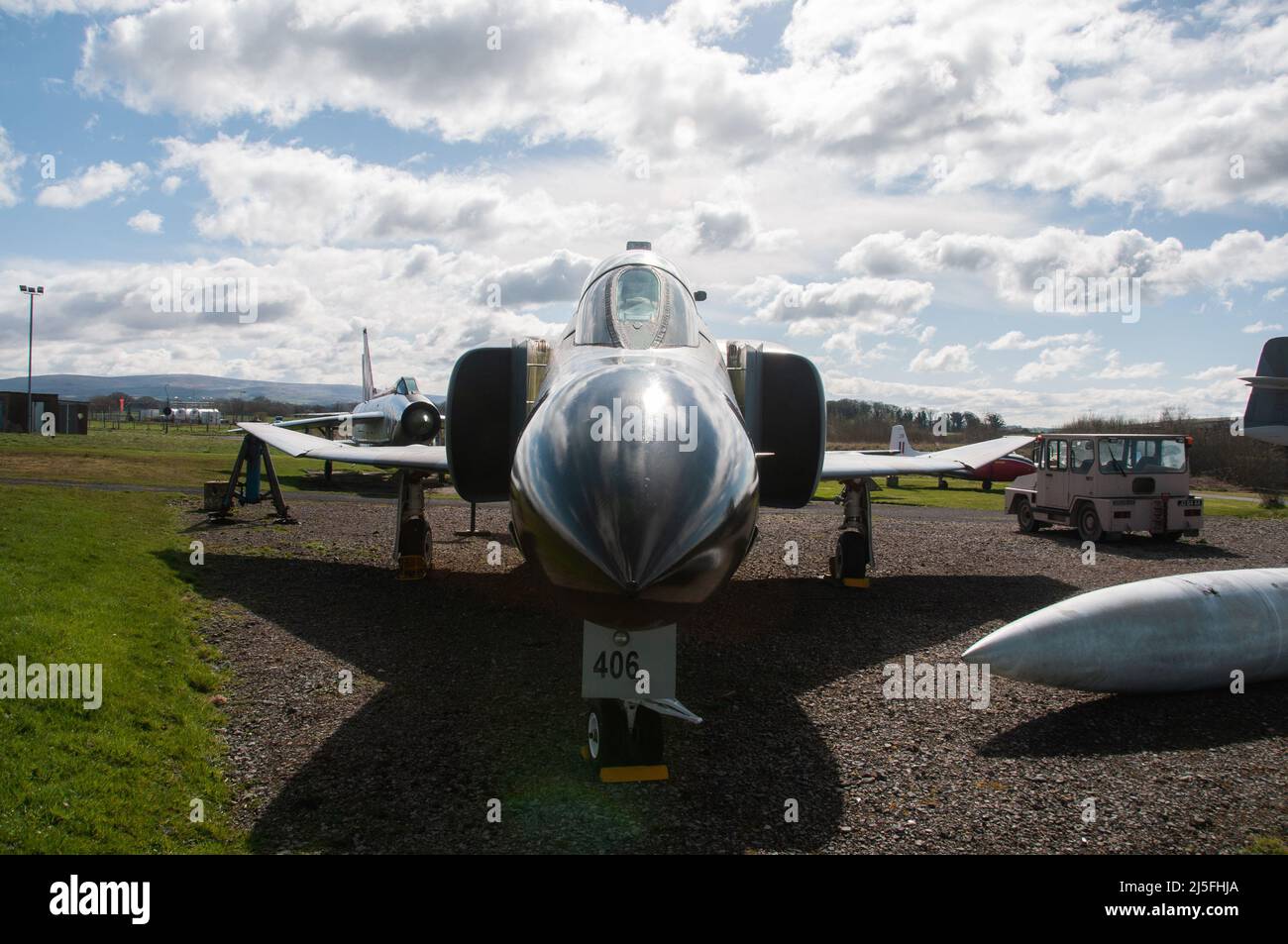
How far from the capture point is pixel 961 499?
109 ft

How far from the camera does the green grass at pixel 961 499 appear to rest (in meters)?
27.2

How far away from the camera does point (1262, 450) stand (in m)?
42.7

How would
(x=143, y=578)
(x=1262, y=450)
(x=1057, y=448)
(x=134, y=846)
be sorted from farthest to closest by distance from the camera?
1. (x=1262, y=450)
2. (x=1057, y=448)
3. (x=143, y=578)
4. (x=134, y=846)

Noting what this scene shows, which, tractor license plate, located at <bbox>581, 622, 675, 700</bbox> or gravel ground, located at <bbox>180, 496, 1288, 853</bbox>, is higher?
tractor license plate, located at <bbox>581, 622, 675, 700</bbox>

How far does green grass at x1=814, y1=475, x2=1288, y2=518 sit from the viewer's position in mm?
27250

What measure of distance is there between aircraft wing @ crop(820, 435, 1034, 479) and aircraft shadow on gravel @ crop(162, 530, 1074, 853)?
1851 mm

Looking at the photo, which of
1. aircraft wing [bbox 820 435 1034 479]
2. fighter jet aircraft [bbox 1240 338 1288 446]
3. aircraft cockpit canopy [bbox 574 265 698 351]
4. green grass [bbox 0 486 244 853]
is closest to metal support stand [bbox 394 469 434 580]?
green grass [bbox 0 486 244 853]

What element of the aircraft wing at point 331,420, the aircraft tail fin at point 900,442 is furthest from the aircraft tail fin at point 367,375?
the aircraft tail fin at point 900,442

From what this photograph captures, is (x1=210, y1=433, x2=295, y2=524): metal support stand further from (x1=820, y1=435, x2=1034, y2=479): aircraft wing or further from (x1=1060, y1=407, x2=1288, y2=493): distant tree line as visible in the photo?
(x1=1060, y1=407, x2=1288, y2=493): distant tree line

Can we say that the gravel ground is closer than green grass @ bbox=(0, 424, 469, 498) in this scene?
Yes

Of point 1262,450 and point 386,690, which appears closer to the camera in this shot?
point 386,690
